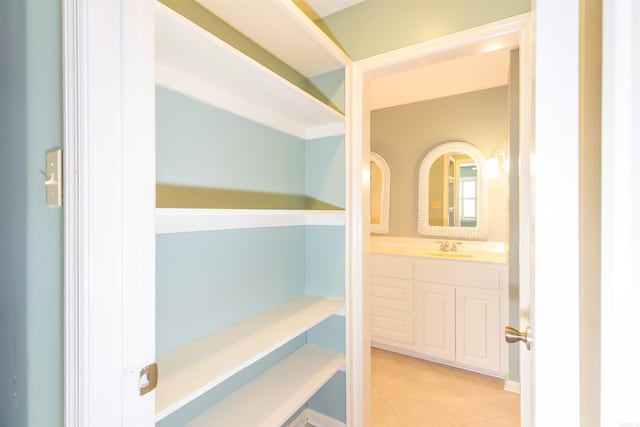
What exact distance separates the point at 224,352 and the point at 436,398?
1715 millimetres

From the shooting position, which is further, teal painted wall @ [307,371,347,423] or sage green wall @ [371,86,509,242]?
sage green wall @ [371,86,509,242]

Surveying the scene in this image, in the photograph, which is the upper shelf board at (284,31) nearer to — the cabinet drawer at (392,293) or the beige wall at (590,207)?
the beige wall at (590,207)

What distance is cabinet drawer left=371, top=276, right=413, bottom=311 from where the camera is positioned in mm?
2455

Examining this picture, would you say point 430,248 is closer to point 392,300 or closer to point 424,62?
point 392,300

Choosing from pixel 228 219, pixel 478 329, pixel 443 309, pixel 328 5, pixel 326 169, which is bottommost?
pixel 478 329

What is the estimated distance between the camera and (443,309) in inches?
90.8

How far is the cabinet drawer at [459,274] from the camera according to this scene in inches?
84.2

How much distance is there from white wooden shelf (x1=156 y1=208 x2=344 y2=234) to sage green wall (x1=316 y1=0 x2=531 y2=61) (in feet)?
3.03

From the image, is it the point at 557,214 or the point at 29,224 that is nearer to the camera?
the point at 557,214

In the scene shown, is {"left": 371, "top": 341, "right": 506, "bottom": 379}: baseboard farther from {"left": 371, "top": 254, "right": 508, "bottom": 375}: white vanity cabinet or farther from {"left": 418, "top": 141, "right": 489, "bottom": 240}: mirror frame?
{"left": 418, "top": 141, "right": 489, "bottom": 240}: mirror frame

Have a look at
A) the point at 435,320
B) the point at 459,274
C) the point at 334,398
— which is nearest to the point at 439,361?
the point at 435,320

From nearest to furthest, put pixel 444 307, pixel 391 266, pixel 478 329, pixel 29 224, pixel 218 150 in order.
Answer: pixel 29 224 → pixel 218 150 → pixel 478 329 → pixel 444 307 → pixel 391 266

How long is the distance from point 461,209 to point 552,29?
2.65 metres

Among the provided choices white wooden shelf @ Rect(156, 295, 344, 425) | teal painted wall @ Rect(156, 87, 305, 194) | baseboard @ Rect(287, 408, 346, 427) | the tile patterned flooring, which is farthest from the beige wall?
the tile patterned flooring
